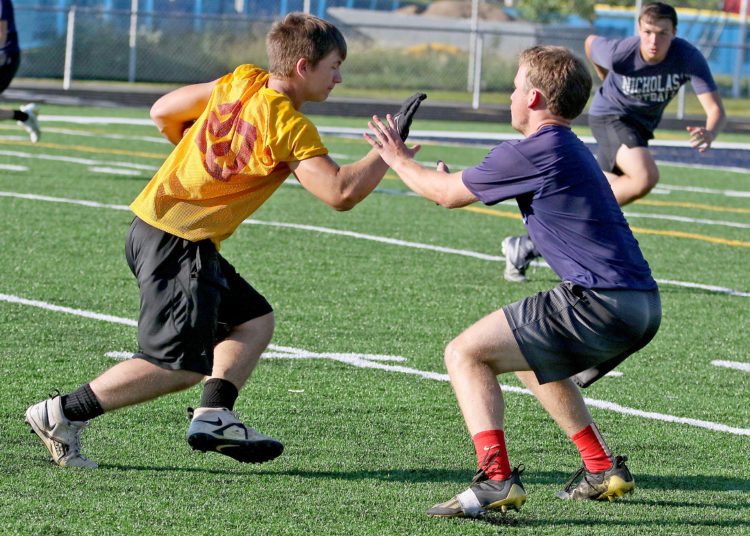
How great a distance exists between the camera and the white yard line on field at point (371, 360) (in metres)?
5.74

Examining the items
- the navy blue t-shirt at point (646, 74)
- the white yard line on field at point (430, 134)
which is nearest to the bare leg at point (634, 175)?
the navy blue t-shirt at point (646, 74)

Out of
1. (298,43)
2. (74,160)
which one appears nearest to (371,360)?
(298,43)

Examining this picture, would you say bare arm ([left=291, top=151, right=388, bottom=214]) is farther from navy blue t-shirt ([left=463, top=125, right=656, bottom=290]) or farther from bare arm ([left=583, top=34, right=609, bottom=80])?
bare arm ([left=583, top=34, right=609, bottom=80])

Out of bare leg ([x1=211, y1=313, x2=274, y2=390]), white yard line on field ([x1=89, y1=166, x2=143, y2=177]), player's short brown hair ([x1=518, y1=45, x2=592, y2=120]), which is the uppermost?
player's short brown hair ([x1=518, y1=45, x2=592, y2=120])

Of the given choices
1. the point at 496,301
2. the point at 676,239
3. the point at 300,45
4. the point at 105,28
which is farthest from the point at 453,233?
the point at 105,28

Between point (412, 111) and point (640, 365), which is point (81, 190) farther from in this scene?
point (412, 111)

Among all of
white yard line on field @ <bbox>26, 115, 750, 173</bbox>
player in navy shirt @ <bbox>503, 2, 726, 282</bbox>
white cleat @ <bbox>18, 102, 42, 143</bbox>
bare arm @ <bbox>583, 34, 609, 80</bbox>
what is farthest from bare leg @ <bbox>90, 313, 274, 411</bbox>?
white yard line on field @ <bbox>26, 115, 750, 173</bbox>

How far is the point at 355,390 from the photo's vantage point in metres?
6.03

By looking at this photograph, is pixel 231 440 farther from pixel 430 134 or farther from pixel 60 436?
pixel 430 134

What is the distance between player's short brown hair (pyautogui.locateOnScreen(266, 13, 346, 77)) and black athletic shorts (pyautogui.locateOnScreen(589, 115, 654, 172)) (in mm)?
5477

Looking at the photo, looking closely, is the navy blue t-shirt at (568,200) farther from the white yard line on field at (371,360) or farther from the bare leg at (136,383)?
the white yard line on field at (371,360)

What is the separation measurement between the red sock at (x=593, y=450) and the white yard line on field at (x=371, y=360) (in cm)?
110

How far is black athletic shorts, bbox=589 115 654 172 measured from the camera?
390 inches

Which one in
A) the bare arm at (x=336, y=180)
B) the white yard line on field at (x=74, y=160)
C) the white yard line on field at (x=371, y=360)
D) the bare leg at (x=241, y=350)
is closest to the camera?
the bare arm at (x=336, y=180)
